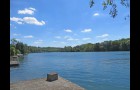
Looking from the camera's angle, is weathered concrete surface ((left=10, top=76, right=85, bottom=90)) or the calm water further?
the calm water

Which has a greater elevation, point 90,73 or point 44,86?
point 44,86

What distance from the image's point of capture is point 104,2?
213 centimetres

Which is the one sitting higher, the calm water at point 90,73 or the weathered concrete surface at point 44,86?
the weathered concrete surface at point 44,86

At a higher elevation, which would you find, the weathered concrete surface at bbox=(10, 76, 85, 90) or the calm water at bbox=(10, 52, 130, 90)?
the weathered concrete surface at bbox=(10, 76, 85, 90)

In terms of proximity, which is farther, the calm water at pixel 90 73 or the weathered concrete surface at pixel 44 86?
the calm water at pixel 90 73

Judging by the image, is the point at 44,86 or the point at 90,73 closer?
the point at 44,86
